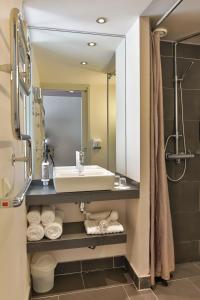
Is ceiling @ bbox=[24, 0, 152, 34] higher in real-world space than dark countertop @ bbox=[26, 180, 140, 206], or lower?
higher


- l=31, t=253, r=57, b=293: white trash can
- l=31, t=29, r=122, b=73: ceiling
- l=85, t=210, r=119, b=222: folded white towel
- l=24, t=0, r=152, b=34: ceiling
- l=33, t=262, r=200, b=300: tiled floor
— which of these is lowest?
l=33, t=262, r=200, b=300: tiled floor

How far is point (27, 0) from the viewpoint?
1696 millimetres

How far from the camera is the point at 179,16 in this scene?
6.47 ft

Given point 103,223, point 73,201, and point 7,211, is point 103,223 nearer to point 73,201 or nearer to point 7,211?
point 73,201

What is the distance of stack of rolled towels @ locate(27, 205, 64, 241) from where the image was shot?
190 cm

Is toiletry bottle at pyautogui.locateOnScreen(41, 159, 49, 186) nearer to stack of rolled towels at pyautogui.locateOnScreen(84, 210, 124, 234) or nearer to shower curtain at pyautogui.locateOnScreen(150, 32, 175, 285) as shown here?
stack of rolled towels at pyautogui.locateOnScreen(84, 210, 124, 234)

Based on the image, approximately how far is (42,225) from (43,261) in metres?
0.40

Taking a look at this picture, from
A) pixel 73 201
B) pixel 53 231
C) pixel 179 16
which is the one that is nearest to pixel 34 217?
pixel 53 231

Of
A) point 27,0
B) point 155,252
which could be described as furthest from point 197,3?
point 155,252

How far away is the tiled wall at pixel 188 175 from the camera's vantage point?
2.49 m

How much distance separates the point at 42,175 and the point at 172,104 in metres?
1.53

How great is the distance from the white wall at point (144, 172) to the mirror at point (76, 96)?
41cm

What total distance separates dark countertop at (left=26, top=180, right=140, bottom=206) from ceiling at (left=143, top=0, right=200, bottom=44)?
4.84 ft

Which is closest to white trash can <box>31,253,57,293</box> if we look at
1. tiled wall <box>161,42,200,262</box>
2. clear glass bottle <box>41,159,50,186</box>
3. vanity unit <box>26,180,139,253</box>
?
vanity unit <box>26,180,139,253</box>
